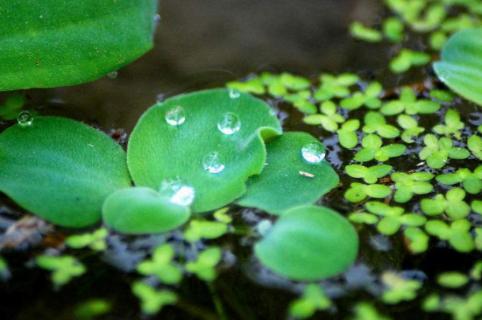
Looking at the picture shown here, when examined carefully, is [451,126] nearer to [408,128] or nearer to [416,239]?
[408,128]

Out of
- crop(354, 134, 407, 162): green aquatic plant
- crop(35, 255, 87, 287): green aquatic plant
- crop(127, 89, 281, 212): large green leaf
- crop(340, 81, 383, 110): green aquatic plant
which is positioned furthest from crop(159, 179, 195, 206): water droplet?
crop(340, 81, 383, 110): green aquatic plant

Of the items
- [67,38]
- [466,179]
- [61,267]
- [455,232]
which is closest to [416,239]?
[455,232]

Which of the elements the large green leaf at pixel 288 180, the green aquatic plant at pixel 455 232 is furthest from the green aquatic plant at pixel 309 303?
the green aquatic plant at pixel 455 232

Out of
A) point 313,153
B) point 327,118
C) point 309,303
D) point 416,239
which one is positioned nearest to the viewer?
point 309,303

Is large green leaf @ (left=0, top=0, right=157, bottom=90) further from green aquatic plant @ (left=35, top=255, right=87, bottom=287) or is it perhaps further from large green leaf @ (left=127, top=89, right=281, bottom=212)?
green aquatic plant @ (left=35, top=255, right=87, bottom=287)

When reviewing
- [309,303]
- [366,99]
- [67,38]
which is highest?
[67,38]

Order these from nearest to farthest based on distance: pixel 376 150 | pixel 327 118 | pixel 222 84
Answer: pixel 376 150 < pixel 327 118 < pixel 222 84

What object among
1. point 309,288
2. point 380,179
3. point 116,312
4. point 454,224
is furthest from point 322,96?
point 116,312

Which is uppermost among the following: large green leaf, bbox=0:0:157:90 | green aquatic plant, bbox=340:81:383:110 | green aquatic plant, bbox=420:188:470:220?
large green leaf, bbox=0:0:157:90
